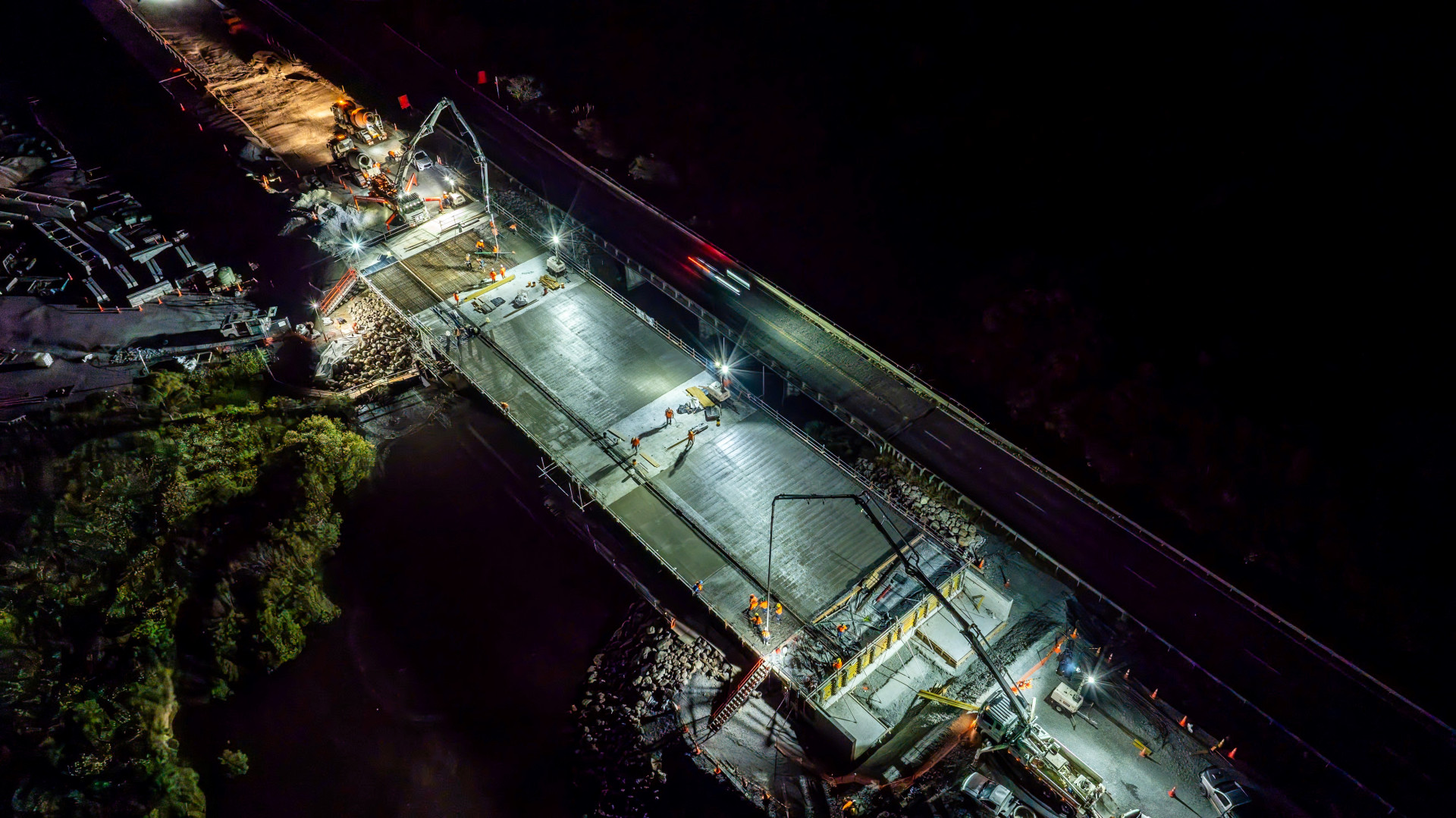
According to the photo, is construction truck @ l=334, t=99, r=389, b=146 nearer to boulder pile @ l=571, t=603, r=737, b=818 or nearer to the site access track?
the site access track

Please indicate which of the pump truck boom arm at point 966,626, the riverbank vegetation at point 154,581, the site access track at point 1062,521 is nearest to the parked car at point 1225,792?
the site access track at point 1062,521

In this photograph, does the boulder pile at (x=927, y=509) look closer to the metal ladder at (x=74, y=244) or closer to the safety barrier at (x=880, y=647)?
the safety barrier at (x=880, y=647)

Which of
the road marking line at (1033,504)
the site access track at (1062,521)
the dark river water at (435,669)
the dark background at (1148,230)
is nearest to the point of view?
the site access track at (1062,521)

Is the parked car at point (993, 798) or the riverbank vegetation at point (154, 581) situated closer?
the parked car at point (993, 798)

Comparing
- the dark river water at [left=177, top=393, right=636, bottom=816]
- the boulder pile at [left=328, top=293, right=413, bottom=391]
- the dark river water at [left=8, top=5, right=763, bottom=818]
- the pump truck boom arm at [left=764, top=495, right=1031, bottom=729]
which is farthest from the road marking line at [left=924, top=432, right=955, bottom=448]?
the boulder pile at [left=328, top=293, right=413, bottom=391]

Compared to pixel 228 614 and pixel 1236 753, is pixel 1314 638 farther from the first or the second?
pixel 228 614

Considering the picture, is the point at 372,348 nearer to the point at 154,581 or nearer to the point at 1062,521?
the point at 154,581

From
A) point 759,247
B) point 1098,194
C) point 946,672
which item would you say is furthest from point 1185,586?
point 759,247
